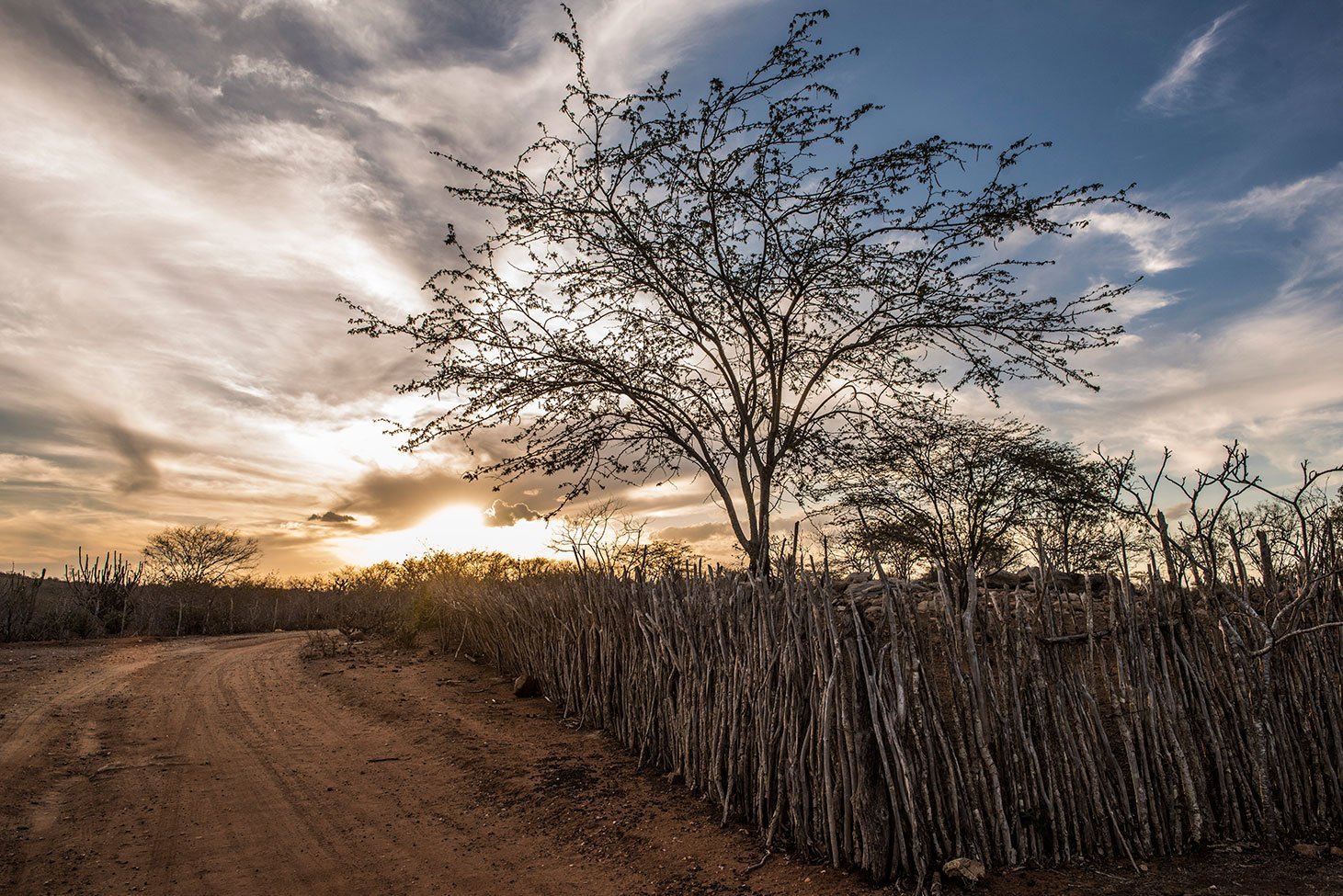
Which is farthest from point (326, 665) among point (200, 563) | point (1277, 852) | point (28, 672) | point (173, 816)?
point (200, 563)

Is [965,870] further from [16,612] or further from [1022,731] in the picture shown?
[16,612]

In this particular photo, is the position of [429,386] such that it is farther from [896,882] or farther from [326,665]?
[896,882]

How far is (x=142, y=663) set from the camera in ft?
35.8

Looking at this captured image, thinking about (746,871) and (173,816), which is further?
(173,816)

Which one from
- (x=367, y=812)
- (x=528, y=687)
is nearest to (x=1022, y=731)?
(x=367, y=812)

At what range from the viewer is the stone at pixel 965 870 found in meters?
3.70

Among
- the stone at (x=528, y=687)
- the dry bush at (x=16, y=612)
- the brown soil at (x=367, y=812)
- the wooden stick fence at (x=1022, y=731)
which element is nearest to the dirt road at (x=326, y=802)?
the brown soil at (x=367, y=812)

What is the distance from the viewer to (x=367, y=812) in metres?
5.25

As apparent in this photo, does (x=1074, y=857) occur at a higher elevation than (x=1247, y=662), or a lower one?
lower

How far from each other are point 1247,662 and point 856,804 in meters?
2.52

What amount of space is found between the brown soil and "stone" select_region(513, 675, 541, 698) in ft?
0.59

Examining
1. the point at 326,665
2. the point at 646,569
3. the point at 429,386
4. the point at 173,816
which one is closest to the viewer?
the point at 173,816

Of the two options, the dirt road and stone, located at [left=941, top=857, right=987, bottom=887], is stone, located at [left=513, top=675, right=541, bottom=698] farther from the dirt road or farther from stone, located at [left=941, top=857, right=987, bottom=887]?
stone, located at [left=941, top=857, right=987, bottom=887]

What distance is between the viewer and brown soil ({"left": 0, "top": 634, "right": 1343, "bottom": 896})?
4098 mm
